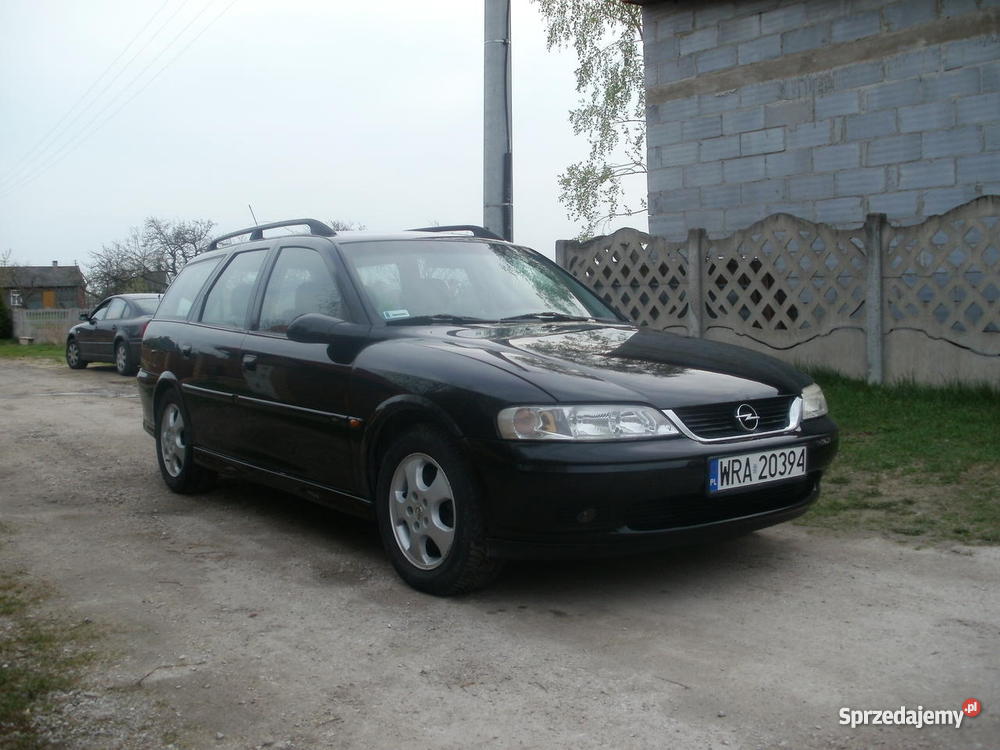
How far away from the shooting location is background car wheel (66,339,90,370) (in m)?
18.9

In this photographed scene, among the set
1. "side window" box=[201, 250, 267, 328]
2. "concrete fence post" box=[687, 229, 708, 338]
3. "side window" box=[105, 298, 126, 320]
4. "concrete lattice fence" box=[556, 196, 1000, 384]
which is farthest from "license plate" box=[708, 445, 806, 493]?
"side window" box=[105, 298, 126, 320]

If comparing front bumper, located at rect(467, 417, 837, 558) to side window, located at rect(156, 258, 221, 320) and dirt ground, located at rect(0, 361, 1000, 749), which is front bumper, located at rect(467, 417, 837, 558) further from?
side window, located at rect(156, 258, 221, 320)

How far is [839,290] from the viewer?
365 inches

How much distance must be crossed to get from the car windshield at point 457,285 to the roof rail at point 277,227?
369mm

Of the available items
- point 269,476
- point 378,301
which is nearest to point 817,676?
point 378,301

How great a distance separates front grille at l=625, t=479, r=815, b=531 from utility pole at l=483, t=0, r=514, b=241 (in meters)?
5.26

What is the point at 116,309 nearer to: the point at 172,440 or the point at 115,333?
the point at 115,333

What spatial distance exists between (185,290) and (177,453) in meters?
1.11

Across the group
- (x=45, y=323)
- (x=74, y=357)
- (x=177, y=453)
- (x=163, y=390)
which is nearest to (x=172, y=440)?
(x=177, y=453)

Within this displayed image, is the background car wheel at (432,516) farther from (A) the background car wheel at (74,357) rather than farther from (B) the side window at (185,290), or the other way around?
(A) the background car wheel at (74,357)

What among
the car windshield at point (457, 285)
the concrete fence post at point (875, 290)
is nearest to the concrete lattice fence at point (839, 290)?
the concrete fence post at point (875, 290)

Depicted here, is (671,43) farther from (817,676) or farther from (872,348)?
(817,676)

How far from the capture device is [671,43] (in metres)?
12.7

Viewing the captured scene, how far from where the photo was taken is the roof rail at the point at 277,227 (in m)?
5.70
